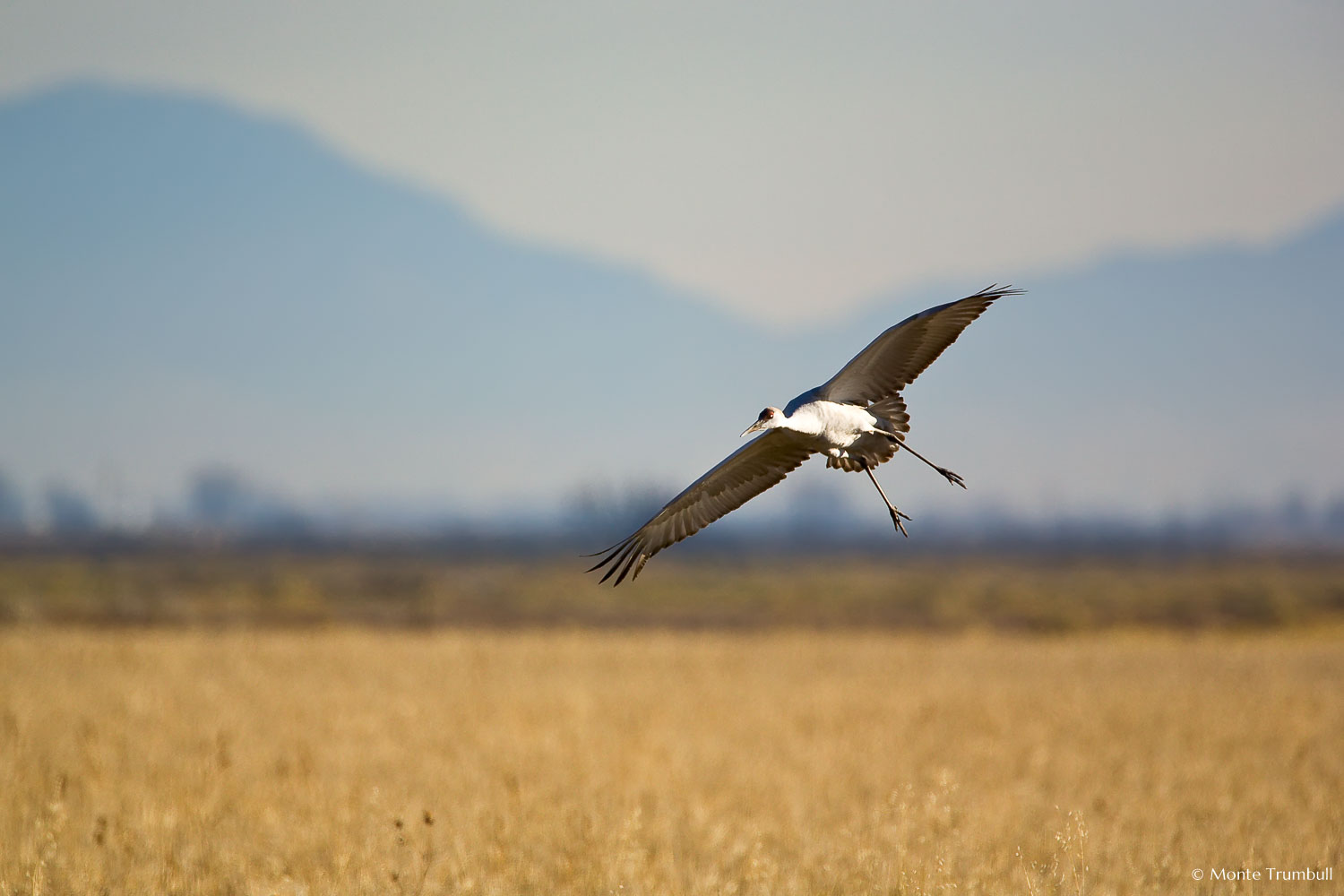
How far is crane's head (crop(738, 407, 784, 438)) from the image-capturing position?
665 centimetres

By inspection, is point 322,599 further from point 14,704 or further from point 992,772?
point 992,772

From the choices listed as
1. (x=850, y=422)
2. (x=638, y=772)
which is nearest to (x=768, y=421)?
(x=850, y=422)

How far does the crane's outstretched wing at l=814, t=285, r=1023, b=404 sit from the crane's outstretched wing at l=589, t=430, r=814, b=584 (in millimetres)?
658

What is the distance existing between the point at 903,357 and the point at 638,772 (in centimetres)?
707

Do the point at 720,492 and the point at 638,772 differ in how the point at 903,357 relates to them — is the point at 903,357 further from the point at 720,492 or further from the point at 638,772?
the point at 638,772

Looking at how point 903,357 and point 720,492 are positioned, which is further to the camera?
→ point 720,492

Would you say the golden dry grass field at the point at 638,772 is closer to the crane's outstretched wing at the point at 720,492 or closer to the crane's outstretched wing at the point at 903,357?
the crane's outstretched wing at the point at 720,492

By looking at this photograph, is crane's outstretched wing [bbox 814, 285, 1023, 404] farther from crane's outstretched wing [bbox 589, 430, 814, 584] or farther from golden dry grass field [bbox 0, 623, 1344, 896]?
golden dry grass field [bbox 0, 623, 1344, 896]

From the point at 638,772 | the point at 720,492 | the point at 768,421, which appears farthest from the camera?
the point at 638,772

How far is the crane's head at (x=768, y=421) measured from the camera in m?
6.65

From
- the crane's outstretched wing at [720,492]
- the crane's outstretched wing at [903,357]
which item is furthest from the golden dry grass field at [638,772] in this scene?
the crane's outstretched wing at [903,357]

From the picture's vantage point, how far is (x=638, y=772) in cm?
1322

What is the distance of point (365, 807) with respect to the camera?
1057 centimetres

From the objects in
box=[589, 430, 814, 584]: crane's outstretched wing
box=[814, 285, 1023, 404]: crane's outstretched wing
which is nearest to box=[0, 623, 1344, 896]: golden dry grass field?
box=[589, 430, 814, 584]: crane's outstretched wing
